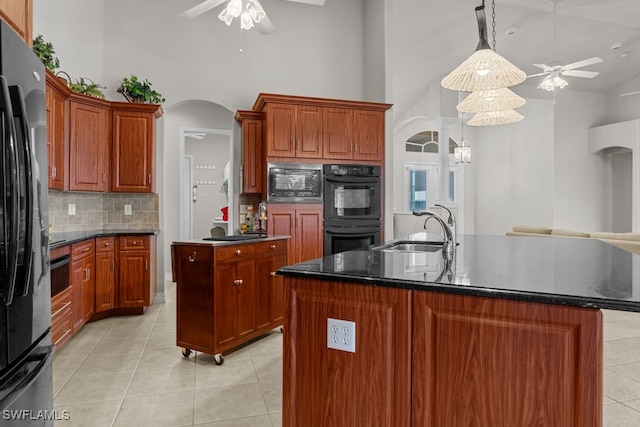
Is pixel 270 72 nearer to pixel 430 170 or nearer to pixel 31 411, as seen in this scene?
pixel 31 411

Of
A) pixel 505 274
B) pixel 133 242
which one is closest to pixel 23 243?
pixel 505 274

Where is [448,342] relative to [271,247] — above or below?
below

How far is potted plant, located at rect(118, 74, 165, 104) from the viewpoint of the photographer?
436 cm

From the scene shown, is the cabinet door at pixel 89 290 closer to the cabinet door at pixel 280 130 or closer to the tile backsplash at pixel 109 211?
the tile backsplash at pixel 109 211

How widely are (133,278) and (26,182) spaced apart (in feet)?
9.95

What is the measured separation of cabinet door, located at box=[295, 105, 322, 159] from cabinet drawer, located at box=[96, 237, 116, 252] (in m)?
2.18

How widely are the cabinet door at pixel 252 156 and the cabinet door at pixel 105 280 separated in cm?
168

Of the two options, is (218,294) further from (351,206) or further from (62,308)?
(351,206)

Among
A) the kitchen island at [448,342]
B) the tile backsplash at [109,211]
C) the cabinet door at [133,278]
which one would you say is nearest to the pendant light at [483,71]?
the kitchen island at [448,342]

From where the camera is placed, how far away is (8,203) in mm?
1232

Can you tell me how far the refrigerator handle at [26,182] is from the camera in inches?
51.4

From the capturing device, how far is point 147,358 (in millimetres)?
2979

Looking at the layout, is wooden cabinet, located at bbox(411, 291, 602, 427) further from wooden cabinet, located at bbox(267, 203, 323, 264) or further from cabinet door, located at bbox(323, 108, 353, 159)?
cabinet door, located at bbox(323, 108, 353, 159)

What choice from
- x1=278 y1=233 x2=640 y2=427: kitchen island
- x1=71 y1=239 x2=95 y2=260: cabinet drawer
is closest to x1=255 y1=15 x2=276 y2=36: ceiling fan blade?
x1=71 y1=239 x2=95 y2=260: cabinet drawer
